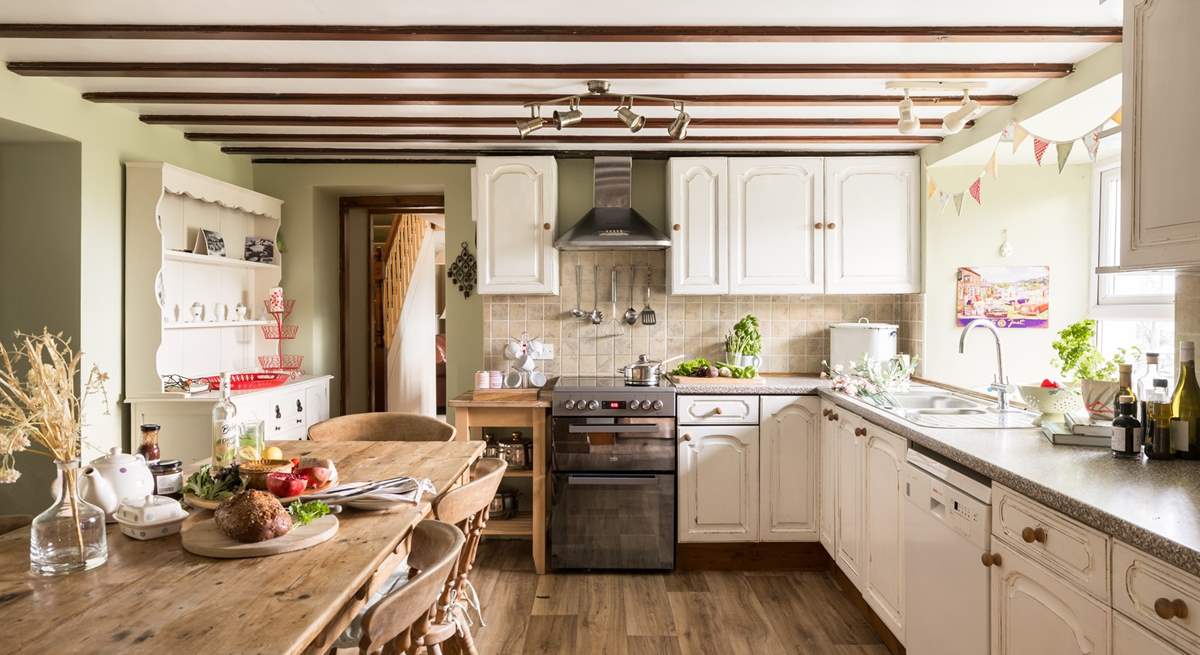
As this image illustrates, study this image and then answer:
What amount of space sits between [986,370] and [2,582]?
3957mm

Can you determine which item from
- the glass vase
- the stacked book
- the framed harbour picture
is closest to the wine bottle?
the stacked book

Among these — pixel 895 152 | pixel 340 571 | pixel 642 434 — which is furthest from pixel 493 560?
pixel 895 152

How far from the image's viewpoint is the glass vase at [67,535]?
137 cm

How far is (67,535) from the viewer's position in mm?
1385

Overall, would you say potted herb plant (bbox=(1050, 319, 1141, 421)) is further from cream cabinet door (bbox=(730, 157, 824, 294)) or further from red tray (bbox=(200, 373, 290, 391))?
red tray (bbox=(200, 373, 290, 391))

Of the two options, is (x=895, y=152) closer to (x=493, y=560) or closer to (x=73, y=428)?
(x=493, y=560)

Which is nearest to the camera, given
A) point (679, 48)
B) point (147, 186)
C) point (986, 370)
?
point (679, 48)

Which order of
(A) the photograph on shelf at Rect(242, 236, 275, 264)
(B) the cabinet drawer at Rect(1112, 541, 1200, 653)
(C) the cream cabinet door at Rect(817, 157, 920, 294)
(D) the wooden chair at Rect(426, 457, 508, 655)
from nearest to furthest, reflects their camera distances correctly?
(B) the cabinet drawer at Rect(1112, 541, 1200, 653)
(D) the wooden chair at Rect(426, 457, 508, 655)
(C) the cream cabinet door at Rect(817, 157, 920, 294)
(A) the photograph on shelf at Rect(242, 236, 275, 264)

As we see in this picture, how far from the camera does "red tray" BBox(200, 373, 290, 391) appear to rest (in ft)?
12.6

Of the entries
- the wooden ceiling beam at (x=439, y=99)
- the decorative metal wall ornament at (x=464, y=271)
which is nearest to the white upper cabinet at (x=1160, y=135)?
the wooden ceiling beam at (x=439, y=99)

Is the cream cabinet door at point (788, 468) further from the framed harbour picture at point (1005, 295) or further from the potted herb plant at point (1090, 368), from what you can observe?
the potted herb plant at point (1090, 368)

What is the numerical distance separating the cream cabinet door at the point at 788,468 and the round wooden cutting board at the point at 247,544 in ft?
8.49

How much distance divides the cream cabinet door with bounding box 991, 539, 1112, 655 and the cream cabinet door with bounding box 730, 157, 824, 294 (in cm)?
229

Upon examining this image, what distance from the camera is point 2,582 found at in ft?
4.36
